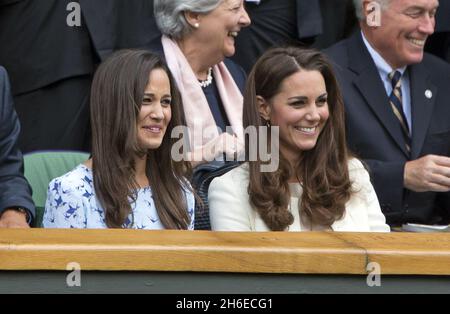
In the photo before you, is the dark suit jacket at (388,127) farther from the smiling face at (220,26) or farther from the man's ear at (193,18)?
the man's ear at (193,18)

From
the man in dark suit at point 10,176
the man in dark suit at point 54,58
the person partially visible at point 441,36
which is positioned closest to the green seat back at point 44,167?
the man in dark suit at point 10,176

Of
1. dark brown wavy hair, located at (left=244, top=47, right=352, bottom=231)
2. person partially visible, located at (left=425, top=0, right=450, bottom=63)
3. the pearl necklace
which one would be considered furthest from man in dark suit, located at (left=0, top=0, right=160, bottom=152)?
person partially visible, located at (left=425, top=0, right=450, bottom=63)

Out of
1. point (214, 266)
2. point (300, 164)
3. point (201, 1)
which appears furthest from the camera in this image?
point (201, 1)

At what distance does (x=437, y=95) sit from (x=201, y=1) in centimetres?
114

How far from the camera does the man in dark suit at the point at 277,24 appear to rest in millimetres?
5715

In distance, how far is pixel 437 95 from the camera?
546 centimetres

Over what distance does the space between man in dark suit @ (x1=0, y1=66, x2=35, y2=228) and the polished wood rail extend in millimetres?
836

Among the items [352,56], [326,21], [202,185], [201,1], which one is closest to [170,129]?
[202,185]

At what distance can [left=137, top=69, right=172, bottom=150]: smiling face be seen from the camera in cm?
422

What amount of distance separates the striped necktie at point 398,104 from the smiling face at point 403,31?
0.06m

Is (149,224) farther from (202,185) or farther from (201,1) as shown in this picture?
(201,1)

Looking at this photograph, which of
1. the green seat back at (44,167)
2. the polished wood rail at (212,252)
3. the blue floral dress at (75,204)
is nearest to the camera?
the polished wood rail at (212,252)

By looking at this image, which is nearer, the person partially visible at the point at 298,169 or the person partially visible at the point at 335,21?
the person partially visible at the point at 298,169

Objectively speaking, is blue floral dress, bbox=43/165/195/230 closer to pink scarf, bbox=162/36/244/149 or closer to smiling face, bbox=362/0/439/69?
pink scarf, bbox=162/36/244/149
